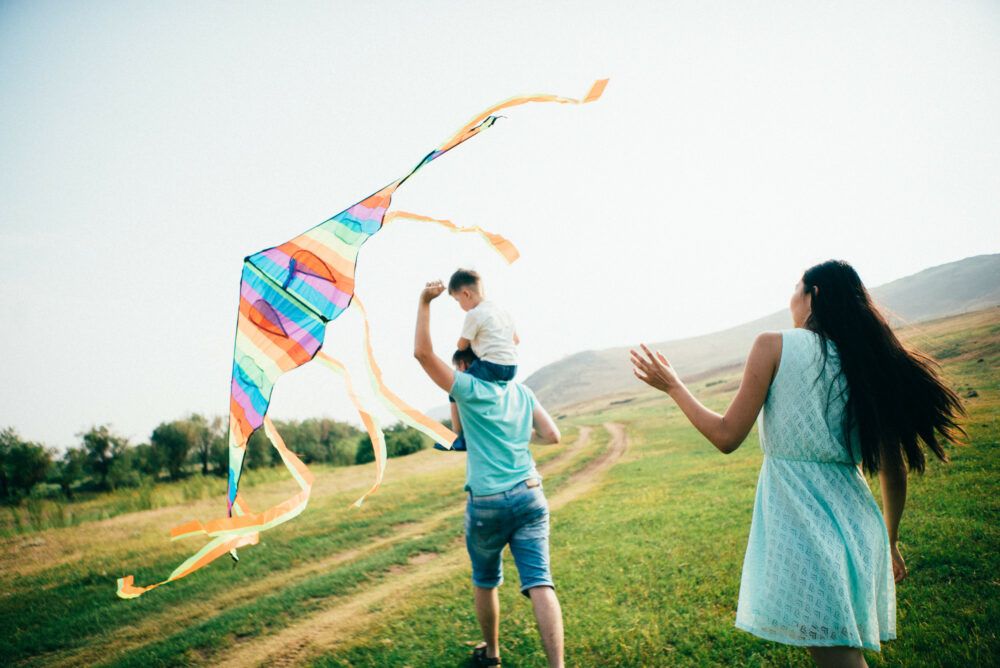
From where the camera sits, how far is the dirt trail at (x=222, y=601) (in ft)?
15.0

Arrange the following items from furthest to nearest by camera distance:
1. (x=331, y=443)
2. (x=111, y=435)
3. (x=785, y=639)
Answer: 1. (x=331, y=443)
2. (x=111, y=435)
3. (x=785, y=639)

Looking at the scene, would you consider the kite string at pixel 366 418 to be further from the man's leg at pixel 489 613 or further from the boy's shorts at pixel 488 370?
the man's leg at pixel 489 613

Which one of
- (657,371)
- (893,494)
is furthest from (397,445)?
(893,494)

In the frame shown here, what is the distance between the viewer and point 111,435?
14.6 m

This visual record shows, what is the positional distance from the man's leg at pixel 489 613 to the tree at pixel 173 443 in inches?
670

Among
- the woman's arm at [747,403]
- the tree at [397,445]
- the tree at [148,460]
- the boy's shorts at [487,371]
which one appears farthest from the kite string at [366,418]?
the tree at [397,445]

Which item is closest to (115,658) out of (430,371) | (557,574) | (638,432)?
(557,574)

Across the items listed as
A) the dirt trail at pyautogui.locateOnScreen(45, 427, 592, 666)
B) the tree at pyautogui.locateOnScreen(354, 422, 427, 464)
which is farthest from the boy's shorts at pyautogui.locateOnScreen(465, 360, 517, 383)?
the tree at pyautogui.locateOnScreen(354, 422, 427, 464)

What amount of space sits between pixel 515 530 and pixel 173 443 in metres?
18.0

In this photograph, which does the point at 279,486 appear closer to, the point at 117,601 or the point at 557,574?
the point at 117,601

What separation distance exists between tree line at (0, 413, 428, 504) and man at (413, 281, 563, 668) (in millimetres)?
7671

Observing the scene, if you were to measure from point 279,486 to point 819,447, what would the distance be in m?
16.6

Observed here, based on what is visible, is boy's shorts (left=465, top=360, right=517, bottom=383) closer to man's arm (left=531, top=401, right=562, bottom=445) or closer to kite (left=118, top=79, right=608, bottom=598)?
kite (left=118, top=79, right=608, bottom=598)

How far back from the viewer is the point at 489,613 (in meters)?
2.99
